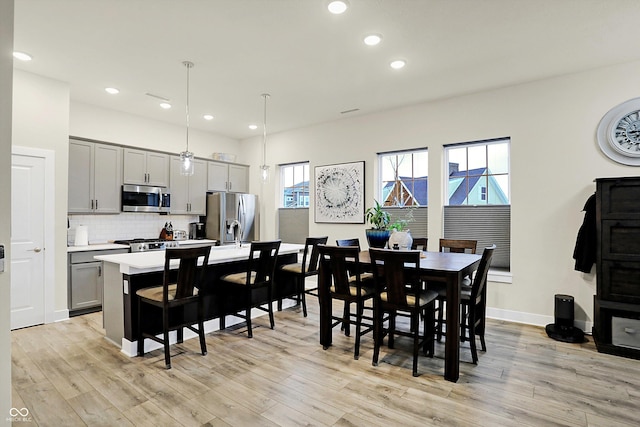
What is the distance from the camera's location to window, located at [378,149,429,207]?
510 centimetres

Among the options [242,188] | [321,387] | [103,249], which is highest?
[242,188]

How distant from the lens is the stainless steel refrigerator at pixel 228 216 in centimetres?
606

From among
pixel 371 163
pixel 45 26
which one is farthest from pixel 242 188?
pixel 45 26

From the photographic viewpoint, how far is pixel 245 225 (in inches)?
255

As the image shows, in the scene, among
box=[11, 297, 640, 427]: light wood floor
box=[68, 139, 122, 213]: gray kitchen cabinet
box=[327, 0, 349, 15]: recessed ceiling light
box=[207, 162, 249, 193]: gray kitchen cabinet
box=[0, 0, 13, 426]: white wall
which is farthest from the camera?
box=[207, 162, 249, 193]: gray kitchen cabinet

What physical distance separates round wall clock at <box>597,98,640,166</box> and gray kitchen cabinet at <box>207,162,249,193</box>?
5.67 m

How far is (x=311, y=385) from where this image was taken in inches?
104

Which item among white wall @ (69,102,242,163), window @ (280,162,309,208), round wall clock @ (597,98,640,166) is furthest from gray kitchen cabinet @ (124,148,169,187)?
round wall clock @ (597,98,640,166)

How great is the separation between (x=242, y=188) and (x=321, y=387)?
4992 mm

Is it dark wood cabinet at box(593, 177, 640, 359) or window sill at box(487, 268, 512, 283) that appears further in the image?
window sill at box(487, 268, 512, 283)

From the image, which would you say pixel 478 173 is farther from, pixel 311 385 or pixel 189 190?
pixel 189 190

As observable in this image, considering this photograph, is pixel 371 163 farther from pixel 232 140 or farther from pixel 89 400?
pixel 89 400

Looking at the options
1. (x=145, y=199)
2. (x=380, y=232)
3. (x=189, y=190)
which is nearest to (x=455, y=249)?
(x=380, y=232)

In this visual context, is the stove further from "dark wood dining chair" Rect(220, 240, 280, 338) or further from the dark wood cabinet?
the dark wood cabinet
